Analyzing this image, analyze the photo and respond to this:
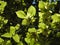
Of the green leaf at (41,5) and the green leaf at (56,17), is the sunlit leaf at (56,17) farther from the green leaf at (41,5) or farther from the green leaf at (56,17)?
the green leaf at (41,5)

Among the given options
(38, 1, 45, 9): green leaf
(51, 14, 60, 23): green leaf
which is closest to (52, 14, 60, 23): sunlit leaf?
(51, 14, 60, 23): green leaf

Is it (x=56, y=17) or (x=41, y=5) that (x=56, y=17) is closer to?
(x=56, y=17)

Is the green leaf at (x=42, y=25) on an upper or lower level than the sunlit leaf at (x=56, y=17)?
lower

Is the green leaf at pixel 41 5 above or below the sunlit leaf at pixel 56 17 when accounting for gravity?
above

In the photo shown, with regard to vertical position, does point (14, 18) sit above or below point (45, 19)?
below

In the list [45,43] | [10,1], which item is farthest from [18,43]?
[10,1]

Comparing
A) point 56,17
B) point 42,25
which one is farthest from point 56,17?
point 42,25

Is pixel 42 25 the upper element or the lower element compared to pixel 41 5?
lower

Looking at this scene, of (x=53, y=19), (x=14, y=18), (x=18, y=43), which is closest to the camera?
(x=53, y=19)

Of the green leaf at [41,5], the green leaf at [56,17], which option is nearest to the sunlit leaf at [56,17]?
the green leaf at [56,17]

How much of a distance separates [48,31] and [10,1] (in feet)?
2.24

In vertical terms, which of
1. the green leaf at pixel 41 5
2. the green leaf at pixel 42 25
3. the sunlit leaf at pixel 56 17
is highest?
the green leaf at pixel 41 5

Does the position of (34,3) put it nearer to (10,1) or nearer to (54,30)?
(10,1)

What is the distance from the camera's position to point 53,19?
1.36 m
